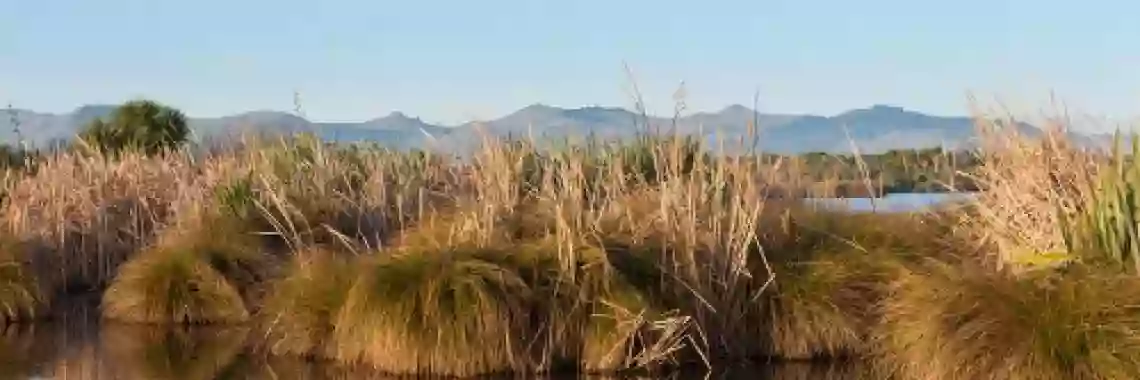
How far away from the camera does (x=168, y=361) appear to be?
11250 mm

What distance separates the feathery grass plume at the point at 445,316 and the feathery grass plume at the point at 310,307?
1.92 feet

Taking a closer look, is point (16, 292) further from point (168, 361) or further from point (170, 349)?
point (168, 361)

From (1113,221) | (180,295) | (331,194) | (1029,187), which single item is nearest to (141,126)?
(331,194)

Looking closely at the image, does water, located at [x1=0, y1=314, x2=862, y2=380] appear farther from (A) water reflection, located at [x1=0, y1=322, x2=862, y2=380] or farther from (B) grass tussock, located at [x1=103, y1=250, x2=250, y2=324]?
(B) grass tussock, located at [x1=103, y1=250, x2=250, y2=324]

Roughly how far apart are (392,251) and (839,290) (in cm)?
329

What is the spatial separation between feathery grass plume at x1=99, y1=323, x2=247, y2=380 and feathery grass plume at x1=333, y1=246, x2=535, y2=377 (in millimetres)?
1211

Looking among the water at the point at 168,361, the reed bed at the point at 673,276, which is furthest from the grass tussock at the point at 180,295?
the water at the point at 168,361

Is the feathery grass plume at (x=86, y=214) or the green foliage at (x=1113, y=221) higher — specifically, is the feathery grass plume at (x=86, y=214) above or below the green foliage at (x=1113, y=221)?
below

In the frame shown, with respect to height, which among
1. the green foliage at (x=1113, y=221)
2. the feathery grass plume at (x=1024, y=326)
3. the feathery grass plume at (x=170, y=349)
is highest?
the green foliage at (x=1113, y=221)

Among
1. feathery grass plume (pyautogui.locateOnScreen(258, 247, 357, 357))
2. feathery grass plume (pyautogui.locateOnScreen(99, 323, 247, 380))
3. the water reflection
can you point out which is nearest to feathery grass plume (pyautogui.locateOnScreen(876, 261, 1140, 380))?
the water reflection

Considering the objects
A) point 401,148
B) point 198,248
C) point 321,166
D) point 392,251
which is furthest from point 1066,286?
point 401,148

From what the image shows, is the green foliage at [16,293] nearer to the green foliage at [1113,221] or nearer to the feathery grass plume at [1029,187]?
the feathery grass plume at [1029,187]

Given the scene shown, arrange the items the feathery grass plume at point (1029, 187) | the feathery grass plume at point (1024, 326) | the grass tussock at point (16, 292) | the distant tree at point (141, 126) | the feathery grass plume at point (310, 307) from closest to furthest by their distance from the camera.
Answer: the feathery grass plume at point (1024, 326), the feathery grass plume at point (1029, 187), the feathery grass plume at point (310, 307), the grass tussock at point (16, 292), the distant tree at point (141, 126)

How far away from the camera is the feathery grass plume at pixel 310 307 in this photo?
11047 millimetres
